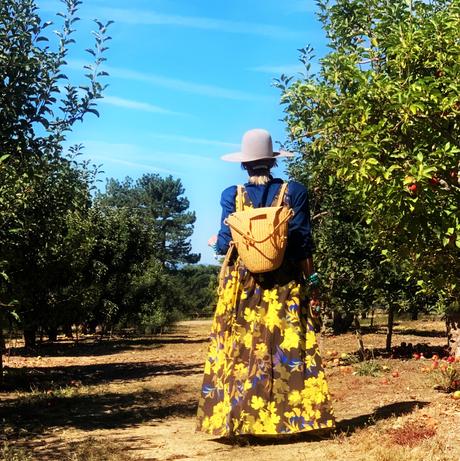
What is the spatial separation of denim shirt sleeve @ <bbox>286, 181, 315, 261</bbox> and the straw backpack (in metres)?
0.13

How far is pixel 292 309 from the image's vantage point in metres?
5.55

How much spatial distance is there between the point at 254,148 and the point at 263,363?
1965mm

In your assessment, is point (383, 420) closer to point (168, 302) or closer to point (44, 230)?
point (44, 230)

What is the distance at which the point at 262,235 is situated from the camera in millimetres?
5352

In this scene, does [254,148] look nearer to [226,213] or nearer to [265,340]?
[226,213]

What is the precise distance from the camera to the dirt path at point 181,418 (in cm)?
518

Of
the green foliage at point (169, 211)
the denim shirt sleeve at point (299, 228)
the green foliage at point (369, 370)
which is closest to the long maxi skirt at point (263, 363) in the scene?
the denim shirt sleeve at point (299, 228)

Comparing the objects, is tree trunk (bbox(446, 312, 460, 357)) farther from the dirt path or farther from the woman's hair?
the woman's hair

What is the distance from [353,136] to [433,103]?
997 millimetres

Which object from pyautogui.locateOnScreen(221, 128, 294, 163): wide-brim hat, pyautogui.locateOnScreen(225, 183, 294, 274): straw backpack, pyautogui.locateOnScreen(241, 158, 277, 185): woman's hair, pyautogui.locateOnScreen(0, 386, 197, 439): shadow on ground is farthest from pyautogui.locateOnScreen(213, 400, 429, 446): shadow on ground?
pyautogui.locateOnScreen(221, 128, 294, 163): wide-brim hat

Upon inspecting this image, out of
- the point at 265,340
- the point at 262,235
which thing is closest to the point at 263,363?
the point at 265,340

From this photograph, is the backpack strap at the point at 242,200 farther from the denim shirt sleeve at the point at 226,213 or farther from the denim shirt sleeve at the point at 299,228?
the denim shirt sleeve at the point at 299,228

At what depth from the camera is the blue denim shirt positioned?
558 cm

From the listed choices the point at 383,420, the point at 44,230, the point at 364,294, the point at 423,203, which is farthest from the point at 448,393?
the point at 44,230
